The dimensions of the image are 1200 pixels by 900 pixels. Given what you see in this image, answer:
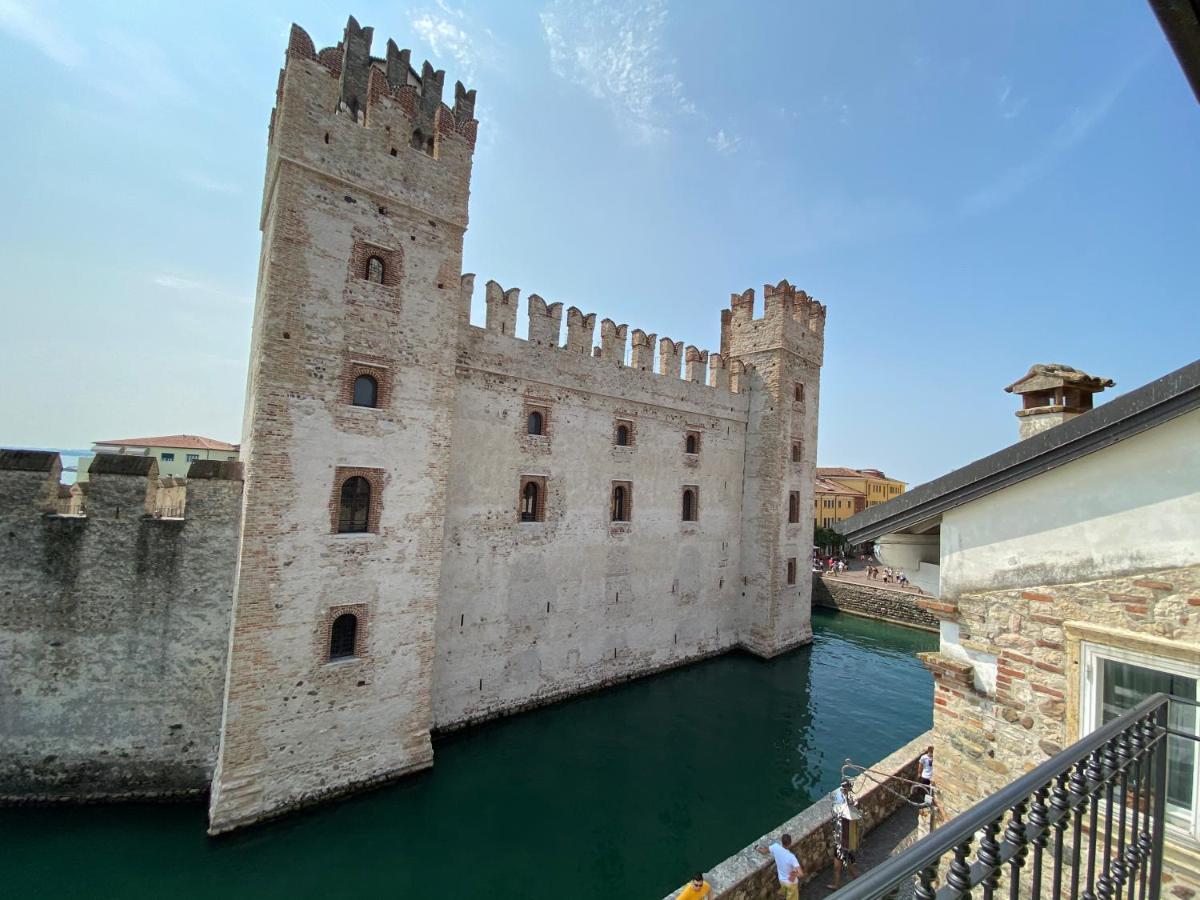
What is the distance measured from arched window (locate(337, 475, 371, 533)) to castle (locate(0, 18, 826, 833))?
1.9 inches

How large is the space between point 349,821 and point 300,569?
4315 millimetres

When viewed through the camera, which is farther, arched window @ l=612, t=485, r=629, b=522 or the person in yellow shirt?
arched window @ l=612, t=485, r=629, b=522

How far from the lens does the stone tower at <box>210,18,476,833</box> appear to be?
29.8 feet

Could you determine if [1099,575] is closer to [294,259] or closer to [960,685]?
[960,685]

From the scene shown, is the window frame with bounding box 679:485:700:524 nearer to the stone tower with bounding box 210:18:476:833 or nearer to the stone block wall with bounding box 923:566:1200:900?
the stone tower with bounding box 210:18:476:833

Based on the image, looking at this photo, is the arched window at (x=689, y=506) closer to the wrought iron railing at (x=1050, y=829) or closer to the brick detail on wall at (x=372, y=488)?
the brick detail on wall at (x=372, y=488)

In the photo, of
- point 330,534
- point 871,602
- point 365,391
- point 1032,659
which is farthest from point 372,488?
point 871,602

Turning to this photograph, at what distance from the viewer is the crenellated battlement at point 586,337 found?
43.0 feet

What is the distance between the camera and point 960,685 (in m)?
4.70

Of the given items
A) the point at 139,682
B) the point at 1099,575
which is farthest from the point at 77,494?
the point at 1099,575

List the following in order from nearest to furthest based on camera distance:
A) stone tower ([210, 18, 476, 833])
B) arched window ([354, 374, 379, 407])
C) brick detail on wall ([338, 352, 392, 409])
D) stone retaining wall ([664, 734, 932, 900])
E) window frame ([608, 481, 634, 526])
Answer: stone retaining wall ([664, 734, 932, 900]), stone tower ([210, 18, 476, 833]), brick detail on wall ([338, 352, 392, 409]), arched window ([354, 374, 379, 407]), window frame ([608, 481, 634, 526])

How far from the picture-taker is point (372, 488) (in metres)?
10.2

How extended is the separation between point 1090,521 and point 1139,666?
1026 millimetres

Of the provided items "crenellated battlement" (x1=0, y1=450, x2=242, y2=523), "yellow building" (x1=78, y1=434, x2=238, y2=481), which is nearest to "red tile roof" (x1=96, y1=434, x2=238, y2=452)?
"yellow building" (x1=78, y1=434, x2=238, y2=481)
